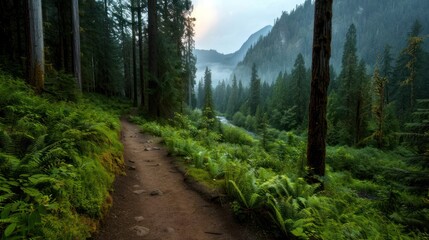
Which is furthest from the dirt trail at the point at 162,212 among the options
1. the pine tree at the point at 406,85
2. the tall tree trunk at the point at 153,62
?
the pine tree at the point at 406,85

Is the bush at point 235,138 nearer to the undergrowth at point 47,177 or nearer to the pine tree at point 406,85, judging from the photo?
the undergrowth at point 47,177

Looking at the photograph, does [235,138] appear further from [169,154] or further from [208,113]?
[169,154]

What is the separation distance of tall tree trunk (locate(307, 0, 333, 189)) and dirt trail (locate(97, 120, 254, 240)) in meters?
2.97

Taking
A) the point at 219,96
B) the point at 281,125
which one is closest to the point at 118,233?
the point at 281,125

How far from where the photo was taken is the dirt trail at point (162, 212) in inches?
152

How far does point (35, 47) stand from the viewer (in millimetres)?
7590

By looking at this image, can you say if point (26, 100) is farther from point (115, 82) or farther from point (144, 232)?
point (115, 82)

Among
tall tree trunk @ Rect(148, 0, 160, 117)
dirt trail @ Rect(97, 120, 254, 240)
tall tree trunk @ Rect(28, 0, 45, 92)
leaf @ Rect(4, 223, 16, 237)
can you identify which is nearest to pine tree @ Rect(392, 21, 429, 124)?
tall tree trunk @ Rect(148, 0, 160, 117)

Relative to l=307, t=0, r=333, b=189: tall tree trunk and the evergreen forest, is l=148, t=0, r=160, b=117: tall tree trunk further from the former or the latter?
l=307, t=0, r=333, b=189: tall tree trunk

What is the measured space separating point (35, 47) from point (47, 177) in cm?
654

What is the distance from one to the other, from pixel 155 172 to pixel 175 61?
1231cm

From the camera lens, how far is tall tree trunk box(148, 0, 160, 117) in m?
14.8

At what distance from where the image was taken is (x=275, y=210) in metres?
3.86

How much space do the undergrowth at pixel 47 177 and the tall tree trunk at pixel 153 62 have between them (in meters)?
10.2
